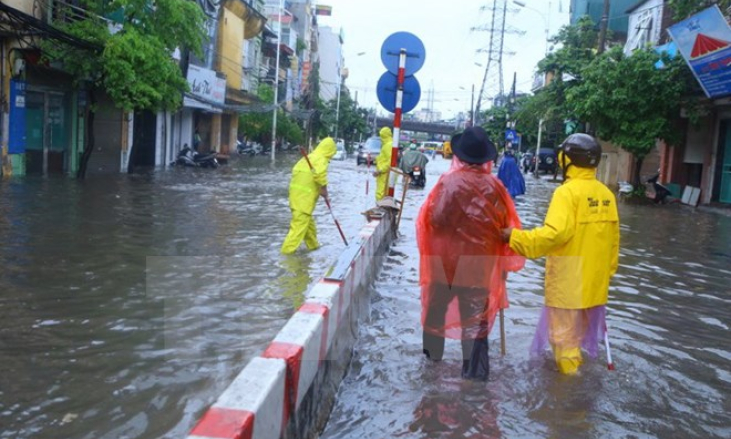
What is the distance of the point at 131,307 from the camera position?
19.3ft

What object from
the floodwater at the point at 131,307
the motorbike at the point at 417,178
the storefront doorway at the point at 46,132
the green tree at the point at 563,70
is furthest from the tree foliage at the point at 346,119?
the floodwater at the point at 131,307

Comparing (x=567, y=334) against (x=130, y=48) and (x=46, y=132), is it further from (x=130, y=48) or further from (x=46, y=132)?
(x=46, y=132)

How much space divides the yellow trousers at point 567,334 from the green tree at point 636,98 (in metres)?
16.5

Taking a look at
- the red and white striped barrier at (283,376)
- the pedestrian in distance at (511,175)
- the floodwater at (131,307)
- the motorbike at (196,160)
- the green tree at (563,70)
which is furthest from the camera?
the motorbike at (196,160)

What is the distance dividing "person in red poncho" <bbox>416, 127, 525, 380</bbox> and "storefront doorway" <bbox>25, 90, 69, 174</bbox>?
15974 millimetres

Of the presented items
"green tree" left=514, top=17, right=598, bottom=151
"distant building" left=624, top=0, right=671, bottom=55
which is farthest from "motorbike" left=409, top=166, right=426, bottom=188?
"distant building" left=624, top=0, right=671, bottom=55

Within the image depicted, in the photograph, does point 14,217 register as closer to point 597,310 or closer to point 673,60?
point 597,310

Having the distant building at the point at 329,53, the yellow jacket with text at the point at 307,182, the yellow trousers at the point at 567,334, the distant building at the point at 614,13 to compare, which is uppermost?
the distant building at the point at 329,53

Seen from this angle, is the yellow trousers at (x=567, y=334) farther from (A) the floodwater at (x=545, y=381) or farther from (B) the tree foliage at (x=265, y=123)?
(B) the tree foliage at (x=265, y=123)

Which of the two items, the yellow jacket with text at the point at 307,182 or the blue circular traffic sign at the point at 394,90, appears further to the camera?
the blue circular traffic sign at the point at 394,90

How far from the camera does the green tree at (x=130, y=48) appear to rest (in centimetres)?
1590

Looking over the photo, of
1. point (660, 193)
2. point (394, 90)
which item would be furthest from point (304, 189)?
point (660, 193)

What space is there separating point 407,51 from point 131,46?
929 cm

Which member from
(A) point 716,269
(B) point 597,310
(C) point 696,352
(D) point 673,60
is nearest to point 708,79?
(D) point 673,60
